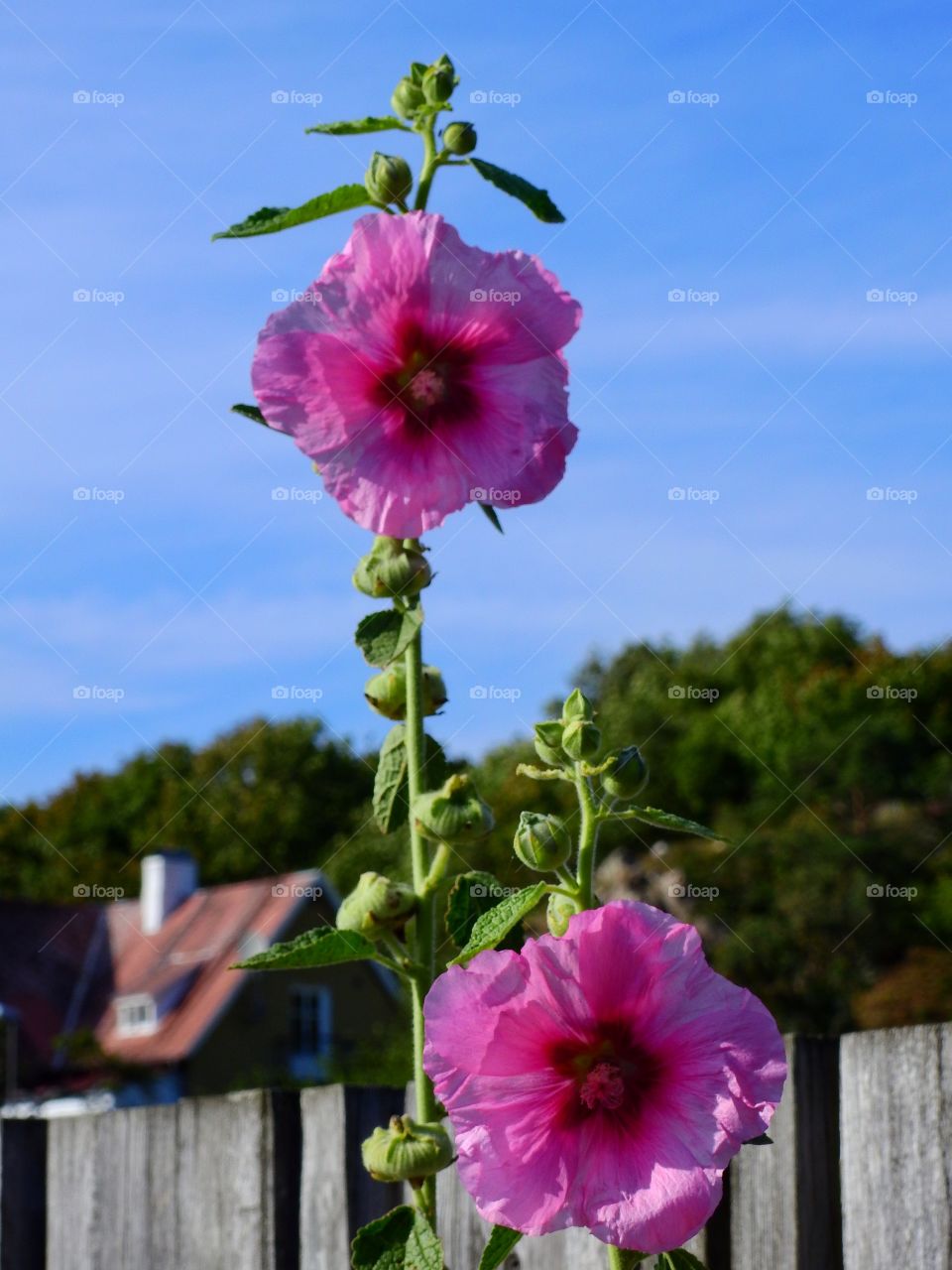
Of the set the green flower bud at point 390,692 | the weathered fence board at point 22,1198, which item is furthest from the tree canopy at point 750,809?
the green flower bud at point 390,692

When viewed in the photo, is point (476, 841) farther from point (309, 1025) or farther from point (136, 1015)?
point (309, 1025)

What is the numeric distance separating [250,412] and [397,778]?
300 millimetres

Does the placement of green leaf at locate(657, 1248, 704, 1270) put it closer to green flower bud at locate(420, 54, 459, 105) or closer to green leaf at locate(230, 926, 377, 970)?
green leaf at locate(230, 926, 377, 970)

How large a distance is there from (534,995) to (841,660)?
3553 cm

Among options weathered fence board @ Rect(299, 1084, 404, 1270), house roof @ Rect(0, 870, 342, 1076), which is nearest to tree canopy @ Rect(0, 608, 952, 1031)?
house roof @ Rect(0, 870, 342, 1076)

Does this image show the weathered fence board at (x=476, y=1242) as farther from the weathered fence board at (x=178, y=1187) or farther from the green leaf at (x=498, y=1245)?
the green leaf at (x=498, y=1245)

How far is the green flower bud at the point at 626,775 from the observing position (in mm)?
1131

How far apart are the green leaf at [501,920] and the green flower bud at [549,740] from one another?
9 cm

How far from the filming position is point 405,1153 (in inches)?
44.8

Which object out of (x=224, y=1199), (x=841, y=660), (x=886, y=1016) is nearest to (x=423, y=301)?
(x=224, y=1199)

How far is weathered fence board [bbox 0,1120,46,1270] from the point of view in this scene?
110 inches

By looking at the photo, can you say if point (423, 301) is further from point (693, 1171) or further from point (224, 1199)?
Answer: point (224, 1199)

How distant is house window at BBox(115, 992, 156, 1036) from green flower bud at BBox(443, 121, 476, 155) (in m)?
21.5

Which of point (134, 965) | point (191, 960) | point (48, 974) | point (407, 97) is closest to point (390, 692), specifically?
point (407, 97)
